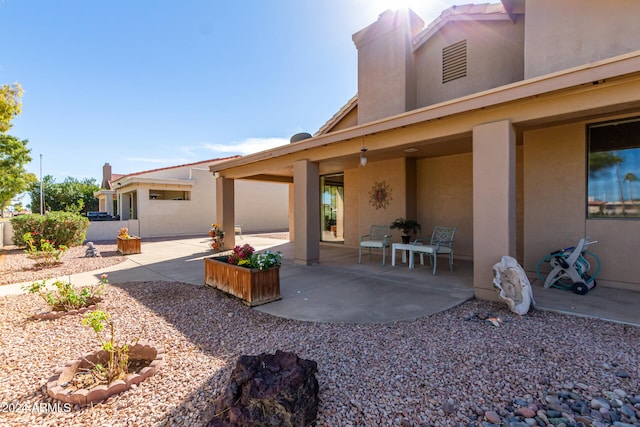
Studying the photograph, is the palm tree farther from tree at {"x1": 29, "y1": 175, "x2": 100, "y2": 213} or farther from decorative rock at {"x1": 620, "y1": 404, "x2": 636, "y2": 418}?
tree at {"x1": 29, "y1": 175, "x2": 100, "y2": 213}

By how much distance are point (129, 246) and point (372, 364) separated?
10.2 meters

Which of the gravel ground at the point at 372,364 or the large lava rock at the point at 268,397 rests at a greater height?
the large lava rock at the point at 268,397

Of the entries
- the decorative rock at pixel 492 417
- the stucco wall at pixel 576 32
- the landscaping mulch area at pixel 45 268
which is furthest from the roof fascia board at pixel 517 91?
the landscaping mulch area at pixel 45 268

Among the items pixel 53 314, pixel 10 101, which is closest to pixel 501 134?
pixel 53 314

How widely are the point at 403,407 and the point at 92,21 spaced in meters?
11.0

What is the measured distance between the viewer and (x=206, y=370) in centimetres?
281

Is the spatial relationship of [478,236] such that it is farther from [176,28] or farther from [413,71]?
[176,28]

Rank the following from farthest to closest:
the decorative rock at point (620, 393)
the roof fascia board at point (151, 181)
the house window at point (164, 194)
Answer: the house window at point (164, 194) < the roof fascia board at point (151, 181) < the decorative rock at point (620, 393)

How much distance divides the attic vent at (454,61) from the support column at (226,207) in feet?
26.4

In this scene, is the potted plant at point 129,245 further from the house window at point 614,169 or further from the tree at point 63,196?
the tree at point 63,196

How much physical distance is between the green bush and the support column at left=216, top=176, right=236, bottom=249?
18.3 feet

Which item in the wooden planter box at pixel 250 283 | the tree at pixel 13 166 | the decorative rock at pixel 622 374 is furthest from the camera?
the tree at pixel 13 166

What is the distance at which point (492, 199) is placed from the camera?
4664 millimetres

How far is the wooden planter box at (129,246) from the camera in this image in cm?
1016
